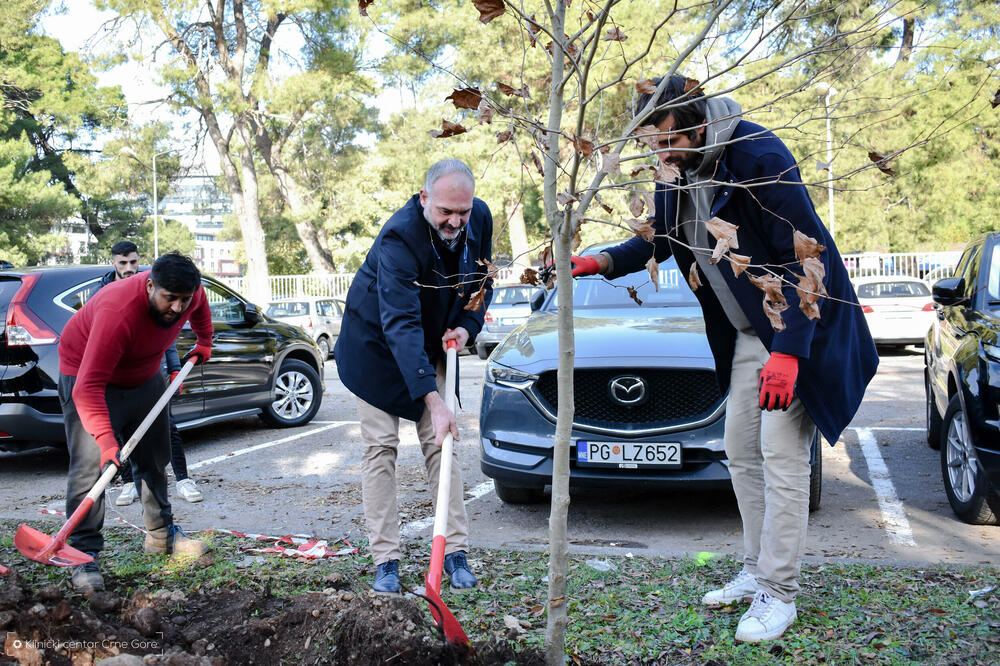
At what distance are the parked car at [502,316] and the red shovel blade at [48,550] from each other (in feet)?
44.2

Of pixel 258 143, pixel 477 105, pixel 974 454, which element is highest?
pixel 258 143

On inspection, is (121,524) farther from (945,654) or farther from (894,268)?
(894,268)

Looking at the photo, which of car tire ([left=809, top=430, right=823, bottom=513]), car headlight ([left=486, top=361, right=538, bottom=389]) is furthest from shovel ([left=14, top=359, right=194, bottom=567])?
car tire ([left=809, top=430, right=823, bottom=513])

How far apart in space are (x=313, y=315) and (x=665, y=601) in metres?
18.0

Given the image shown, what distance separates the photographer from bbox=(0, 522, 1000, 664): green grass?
293 centimetres

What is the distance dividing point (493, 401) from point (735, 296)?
210cm

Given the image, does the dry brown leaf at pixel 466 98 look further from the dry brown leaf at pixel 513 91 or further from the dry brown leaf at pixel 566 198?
the dry brown leaf at pixel 566 198

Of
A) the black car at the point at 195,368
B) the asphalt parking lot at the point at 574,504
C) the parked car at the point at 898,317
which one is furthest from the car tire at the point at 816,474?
the parked car at the point at 898,317

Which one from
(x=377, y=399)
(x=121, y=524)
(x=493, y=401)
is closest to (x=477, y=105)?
(x=377, y=399)

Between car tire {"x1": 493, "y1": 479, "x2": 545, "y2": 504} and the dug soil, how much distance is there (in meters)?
→ 2.00

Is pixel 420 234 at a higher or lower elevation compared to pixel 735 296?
higher

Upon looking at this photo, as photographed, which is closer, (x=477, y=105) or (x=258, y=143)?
(x=477, y=105)

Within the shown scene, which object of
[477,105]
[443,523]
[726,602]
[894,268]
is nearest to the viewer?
[477,105]

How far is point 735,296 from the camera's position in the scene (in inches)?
126
